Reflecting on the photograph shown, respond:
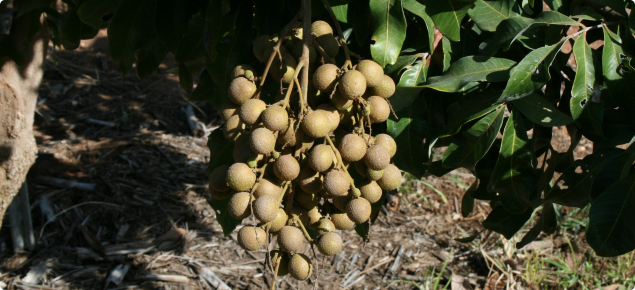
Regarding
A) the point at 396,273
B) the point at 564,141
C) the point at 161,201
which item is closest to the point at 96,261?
the point at 161,201

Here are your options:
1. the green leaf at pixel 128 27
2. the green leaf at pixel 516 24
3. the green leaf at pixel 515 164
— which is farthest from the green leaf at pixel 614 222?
the green leaf at pixel 128 27

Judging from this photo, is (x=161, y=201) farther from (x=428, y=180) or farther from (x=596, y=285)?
(x=596, y=285)

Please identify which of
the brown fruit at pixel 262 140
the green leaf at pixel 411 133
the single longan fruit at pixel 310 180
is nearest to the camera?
the brown fruit at pixel 262 140

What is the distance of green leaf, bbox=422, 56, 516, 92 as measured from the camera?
109 centimetres

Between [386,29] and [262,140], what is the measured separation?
15.8 inches

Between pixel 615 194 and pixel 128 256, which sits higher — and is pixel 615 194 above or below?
above

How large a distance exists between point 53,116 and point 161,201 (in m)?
1.73

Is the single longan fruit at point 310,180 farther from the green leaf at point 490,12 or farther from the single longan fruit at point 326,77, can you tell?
the green leaf at point 490,12

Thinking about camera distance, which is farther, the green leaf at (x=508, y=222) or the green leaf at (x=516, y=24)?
the green leaf at (x=508, y=222)

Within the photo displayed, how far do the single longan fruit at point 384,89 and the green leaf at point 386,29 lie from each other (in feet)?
0.21

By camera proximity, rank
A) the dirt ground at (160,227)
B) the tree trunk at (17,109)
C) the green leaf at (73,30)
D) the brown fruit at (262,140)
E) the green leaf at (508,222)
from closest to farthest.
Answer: the brown fruit at (262,140) → the green leaf at (508,222) → the green leaf at (73,30) → the tree trunk at (17,109) → the dirt ground at (160,227)

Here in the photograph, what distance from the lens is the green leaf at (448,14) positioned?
3.61 feet

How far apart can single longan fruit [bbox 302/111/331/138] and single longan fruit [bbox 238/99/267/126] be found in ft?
0.35

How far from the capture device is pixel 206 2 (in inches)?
55.1
